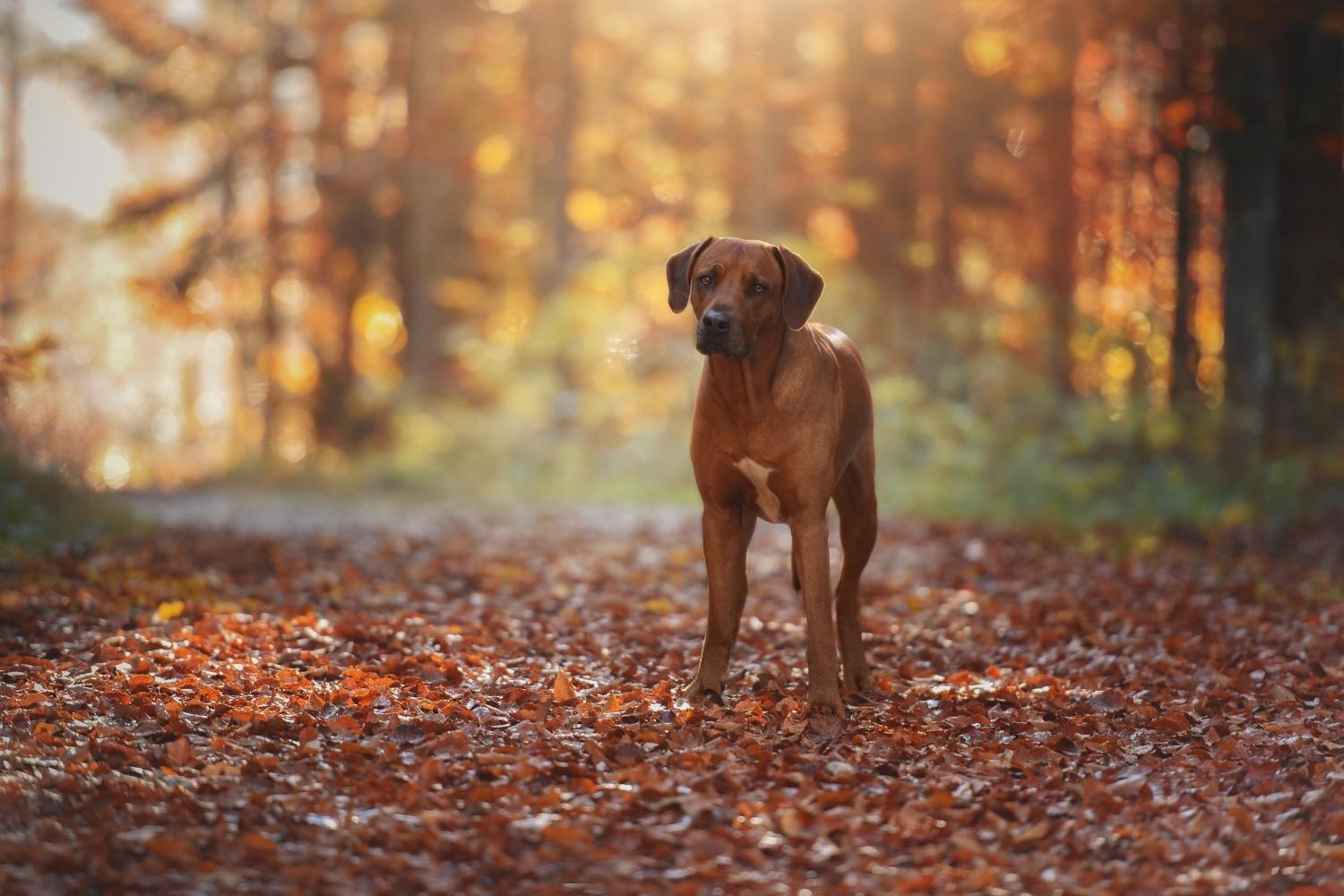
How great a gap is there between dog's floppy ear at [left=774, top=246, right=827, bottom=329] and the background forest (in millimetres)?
6508

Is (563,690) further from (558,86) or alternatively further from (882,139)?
(558,86)

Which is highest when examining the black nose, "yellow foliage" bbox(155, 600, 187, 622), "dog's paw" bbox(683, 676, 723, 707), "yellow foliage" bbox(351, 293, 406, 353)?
"yellow foliage" bbox(351, 293, 406, 353)

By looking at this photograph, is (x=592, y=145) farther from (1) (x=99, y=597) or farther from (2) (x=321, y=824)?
(2) (x=321, y=824)

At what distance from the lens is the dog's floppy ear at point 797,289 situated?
5.75 meters

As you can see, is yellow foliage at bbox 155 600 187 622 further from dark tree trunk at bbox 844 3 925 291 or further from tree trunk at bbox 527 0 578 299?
tree trunk at bbox 527 0 578 299

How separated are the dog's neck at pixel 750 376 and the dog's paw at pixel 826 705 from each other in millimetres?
1278

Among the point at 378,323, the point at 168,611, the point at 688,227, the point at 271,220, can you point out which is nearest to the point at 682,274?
the point at 168,611

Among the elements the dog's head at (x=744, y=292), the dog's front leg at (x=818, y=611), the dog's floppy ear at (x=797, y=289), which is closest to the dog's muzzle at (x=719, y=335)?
the dog's head at (x=744, y=292)

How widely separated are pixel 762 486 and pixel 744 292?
0.86 metres

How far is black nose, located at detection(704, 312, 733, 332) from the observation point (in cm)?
550

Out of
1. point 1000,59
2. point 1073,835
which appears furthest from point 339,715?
point 1000,59

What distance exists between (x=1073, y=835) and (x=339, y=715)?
296 centimetres

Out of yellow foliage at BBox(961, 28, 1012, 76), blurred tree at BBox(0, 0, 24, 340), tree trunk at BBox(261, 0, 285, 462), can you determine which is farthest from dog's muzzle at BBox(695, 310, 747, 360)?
blurred tree at BBox(0, 0, 24, 340)

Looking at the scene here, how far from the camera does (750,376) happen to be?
5746 millimetres
